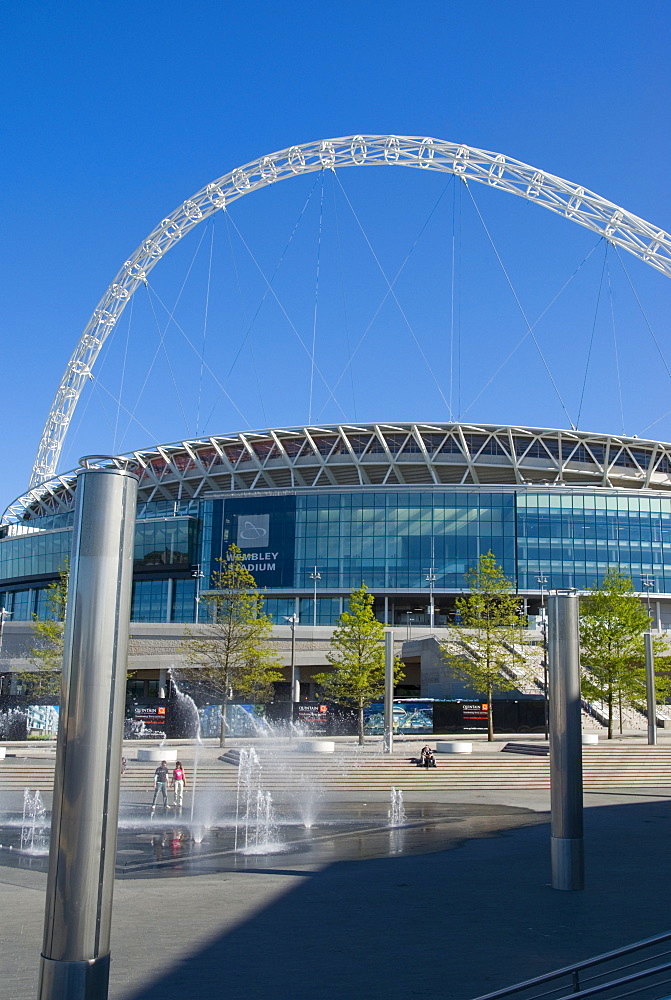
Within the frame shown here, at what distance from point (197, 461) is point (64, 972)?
3456 inches

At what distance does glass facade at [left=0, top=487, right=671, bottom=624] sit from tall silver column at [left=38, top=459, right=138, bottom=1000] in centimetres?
7431

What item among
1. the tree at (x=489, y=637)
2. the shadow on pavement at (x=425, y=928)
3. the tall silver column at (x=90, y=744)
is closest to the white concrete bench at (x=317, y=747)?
the tree at (x=489, y=637)

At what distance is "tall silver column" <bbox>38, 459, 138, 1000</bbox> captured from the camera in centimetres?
687

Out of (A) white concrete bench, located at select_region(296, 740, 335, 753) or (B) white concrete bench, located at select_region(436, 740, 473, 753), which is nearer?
(B) white concrete bench, located at select_region(436, 740, 473, 753)

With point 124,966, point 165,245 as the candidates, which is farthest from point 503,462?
point 124,966

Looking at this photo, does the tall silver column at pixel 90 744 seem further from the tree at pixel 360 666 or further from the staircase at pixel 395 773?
the tree at pixel 360 666

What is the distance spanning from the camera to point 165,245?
10056 centimetres

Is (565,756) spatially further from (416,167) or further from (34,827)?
(416,167)

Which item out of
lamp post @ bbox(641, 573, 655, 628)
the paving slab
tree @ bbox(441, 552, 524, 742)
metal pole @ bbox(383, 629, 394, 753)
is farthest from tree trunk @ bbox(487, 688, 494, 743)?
lamp post @ bbox(641, 573, 655, 628)

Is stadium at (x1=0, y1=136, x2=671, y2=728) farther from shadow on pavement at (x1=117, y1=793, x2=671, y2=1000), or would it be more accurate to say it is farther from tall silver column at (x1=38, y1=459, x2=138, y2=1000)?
tall silver column at (x1=38, y1=459, x2=138, y2=1000)

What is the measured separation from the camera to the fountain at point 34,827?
20.2 meters

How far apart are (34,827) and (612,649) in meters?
35.2

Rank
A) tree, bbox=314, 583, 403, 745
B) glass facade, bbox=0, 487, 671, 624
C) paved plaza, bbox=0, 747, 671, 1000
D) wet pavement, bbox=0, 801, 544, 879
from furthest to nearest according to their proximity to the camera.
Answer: glass facade, bbox=0, 487, 671, 624
tree, bbox=314, 583, 403, 745
wet pavement, bbox=0, 801, 544, 879
paved plaza, bbox=0, 747, 671, 1000

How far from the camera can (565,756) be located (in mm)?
14766
